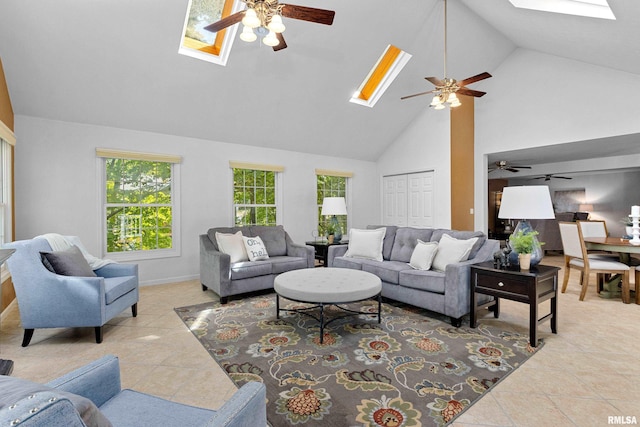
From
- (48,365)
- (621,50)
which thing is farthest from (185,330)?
(621,50)

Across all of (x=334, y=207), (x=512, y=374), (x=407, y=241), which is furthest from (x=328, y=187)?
(x=512, y=374)

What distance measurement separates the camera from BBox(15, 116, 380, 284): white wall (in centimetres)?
386

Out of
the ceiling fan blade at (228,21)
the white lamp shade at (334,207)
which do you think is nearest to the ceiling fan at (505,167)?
the white lamp shade at (334,207)

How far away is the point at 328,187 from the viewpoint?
675 cm

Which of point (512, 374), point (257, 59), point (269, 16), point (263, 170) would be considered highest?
point (257, 59)

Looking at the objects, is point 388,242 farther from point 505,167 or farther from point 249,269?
point 505,167

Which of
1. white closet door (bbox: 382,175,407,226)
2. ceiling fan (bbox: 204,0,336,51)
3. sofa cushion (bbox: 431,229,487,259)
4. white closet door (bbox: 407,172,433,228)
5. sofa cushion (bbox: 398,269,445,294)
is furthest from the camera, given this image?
white closet door (bbox: 382,175,407,226)

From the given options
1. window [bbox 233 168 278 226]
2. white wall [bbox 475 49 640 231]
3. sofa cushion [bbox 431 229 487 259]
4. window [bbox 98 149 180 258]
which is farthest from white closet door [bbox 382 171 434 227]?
window [bbox 98 149 180 258]

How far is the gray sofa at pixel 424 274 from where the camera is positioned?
296 centimetres

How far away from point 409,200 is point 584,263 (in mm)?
3253

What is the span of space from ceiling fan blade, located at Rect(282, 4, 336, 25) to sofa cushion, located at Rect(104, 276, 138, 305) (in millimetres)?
2732

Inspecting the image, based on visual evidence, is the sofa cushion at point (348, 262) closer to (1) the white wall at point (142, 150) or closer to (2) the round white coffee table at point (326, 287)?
(2) the round white coffee table at point (326, 287)

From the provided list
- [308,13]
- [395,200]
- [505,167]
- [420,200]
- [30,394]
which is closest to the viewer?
[30,394]

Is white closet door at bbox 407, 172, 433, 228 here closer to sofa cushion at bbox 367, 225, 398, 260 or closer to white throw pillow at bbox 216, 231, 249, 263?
sofa cushion at bbox 367, 225, 398, 260
